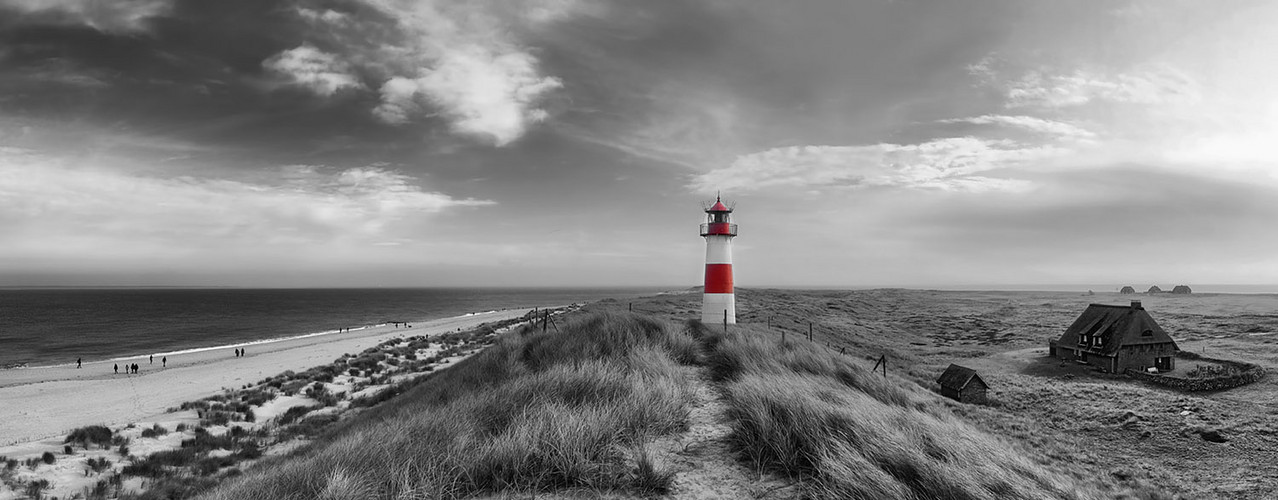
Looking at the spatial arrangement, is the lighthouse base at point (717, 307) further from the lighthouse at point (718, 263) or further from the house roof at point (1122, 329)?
the house roof at point (1122, 329)

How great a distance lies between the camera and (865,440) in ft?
17.0

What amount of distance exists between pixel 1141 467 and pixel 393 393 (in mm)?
21294

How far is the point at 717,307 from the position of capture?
805 inches

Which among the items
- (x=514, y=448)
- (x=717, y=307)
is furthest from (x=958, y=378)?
(x=514, y=448)

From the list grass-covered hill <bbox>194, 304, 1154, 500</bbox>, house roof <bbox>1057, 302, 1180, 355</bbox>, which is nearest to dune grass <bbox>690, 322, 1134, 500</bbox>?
grass-covered hill <bbox>194, 304, 1154, 500</bbox>

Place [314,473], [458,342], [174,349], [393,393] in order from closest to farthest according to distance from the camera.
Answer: [314,473] → [393,393] → [458,342] → [174,349]

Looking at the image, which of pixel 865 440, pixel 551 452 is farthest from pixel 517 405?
pixel 865 440

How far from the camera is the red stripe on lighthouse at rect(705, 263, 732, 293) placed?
2039cm

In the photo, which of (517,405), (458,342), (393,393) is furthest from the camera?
(458,342)

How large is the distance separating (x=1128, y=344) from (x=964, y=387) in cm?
1444

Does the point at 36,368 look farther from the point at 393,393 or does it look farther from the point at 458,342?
the point at 393,393

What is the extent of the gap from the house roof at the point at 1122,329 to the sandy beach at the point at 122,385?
1649 inches

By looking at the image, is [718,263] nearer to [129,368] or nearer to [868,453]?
[868,453]

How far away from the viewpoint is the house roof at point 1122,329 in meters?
26.7
